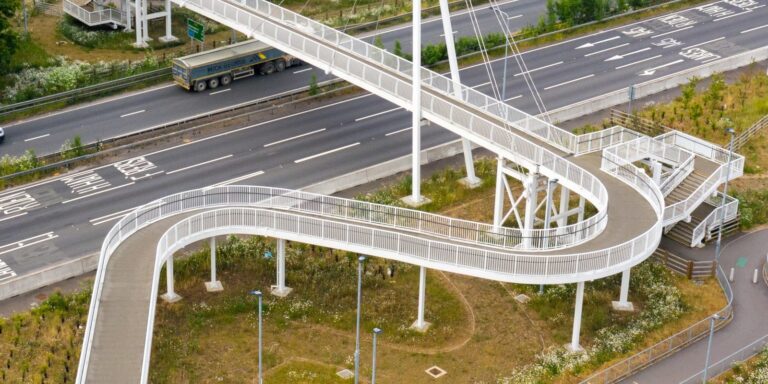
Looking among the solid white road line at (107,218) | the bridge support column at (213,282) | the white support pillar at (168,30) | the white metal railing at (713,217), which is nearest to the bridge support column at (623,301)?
the white metal railing at (713,217)

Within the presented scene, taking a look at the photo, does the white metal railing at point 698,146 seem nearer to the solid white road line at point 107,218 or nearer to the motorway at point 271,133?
the motorway at point 271,133

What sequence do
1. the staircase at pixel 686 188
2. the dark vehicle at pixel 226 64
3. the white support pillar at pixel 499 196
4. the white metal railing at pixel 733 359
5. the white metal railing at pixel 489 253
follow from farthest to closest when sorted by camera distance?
the dark vehicle at pixel 226 64 → the staircase at pixel 686 188 → the white support pillar at pixel 499 196 → the white metal railing at pixel 733 359 → the white metal railing at pixel 489 253

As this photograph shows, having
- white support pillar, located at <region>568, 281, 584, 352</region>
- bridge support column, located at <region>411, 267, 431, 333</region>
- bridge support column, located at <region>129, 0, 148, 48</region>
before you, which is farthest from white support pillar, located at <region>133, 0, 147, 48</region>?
white support pillar, located at <region>568, 281, 584, 352</region>

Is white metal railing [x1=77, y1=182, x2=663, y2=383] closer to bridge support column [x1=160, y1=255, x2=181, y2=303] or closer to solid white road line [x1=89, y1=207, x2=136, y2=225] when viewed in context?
bridge support column [x1=160, y1=255, x2=181, y2=303]

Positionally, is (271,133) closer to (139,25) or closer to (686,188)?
(139,25)

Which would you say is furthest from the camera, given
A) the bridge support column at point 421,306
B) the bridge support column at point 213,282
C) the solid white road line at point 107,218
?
the solid white road line at point 107,218

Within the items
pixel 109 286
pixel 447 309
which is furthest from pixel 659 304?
pixel 109 286

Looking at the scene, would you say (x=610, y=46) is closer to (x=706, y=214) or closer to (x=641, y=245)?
(x=706, y=214)
